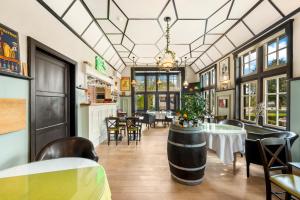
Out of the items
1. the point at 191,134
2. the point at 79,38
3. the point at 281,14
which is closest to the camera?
the point at 191,134

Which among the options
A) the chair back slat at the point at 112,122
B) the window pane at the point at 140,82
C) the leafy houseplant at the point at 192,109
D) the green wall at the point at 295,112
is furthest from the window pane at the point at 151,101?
the green wall at the point at 295,112

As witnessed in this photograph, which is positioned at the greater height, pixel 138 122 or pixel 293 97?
pixel 293 97

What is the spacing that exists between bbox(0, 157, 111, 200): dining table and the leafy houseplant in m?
1.70

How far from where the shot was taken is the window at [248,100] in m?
4.58

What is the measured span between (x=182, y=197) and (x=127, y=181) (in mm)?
960

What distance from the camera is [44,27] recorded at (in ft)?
8.54

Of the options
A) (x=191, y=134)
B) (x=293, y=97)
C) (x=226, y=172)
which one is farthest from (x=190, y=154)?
(x=293, y=97)

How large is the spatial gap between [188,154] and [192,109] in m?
0.73

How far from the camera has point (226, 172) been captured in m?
3.04

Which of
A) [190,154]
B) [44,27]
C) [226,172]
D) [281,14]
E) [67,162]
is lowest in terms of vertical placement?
[226,172]

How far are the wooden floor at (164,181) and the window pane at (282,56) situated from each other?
239 cm

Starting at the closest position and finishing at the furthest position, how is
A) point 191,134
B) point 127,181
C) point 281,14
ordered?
1. point 191,134
2. point 127,181
3. point 281,14

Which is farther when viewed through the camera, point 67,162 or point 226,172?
point 226,172

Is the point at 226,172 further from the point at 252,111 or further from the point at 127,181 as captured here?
the point at 252,111
